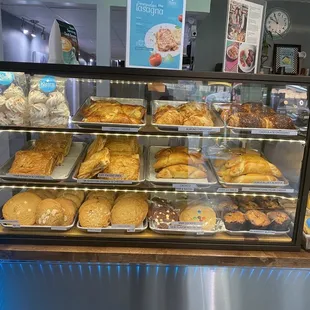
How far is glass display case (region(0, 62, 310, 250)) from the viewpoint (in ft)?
5.51

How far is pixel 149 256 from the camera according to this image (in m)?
1.70

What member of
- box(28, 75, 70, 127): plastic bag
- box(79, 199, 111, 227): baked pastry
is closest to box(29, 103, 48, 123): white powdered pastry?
box(28, 75, 70, 127): plastic bag

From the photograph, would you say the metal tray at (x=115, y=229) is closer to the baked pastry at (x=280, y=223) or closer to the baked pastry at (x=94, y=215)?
the baked pastry at (x=94, y=215)

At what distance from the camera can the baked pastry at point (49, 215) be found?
1744 mm

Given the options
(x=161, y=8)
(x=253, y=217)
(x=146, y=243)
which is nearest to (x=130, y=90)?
(x=161, y=8)

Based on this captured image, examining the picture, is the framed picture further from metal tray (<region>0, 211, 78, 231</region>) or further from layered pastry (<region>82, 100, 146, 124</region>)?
metal tray (<region>0, 211, 78, 231</region>)

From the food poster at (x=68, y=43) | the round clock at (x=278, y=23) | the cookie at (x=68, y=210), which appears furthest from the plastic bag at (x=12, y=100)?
the round clock at (x=278, y=23)

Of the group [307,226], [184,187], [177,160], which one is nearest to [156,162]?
[177,160]

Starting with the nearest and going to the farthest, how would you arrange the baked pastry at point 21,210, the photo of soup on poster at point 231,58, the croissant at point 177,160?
1. the photo of soup on poster at point 231,58
2. the baked pastry at point 21,210
3. the croissant at point 177,160

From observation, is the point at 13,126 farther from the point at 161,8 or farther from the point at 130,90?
the point at 161,8

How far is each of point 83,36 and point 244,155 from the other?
6481mm

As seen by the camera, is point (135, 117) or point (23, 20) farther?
point (23, 20)

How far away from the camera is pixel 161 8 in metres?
1.54

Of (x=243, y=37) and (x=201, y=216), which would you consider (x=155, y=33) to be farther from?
(x=201, y=216)
